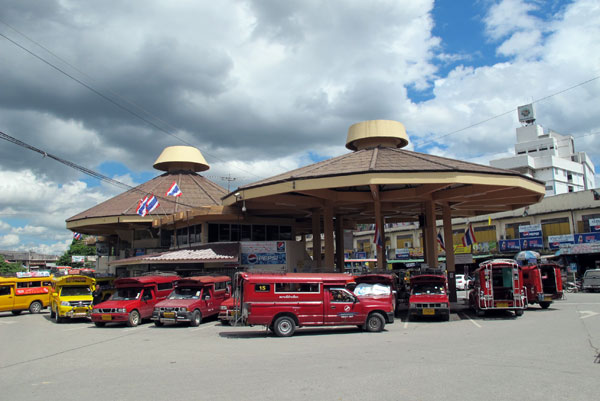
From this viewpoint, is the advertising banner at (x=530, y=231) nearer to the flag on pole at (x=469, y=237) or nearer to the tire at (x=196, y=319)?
the flag on pole at (x=469, y=237)

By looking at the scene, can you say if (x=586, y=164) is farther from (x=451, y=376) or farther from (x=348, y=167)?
(x=451, y=376)

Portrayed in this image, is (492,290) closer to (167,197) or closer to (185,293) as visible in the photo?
(185,293)

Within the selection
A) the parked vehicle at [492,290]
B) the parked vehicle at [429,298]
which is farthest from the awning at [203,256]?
the parked vehicle at [492,290]

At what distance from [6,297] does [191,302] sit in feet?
47.6

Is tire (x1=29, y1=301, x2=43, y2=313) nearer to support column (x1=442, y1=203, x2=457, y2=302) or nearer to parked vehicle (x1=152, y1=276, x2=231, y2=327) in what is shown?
parked vehicle (x1=152, y1=276, x2=231, y2=327)

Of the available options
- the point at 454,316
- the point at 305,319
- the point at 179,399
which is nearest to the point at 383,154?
the point at 454,316

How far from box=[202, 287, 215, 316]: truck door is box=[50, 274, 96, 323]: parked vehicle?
584 cm

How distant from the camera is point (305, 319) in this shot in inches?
619

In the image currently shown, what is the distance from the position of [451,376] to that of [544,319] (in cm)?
1236

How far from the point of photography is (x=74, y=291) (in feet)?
76.2

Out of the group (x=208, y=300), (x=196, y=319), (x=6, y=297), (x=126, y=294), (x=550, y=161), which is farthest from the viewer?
(x=550, y=161)

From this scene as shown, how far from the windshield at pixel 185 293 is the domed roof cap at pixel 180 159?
2892 cm

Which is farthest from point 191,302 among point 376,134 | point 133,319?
point 376,134

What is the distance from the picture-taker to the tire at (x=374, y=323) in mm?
16266
